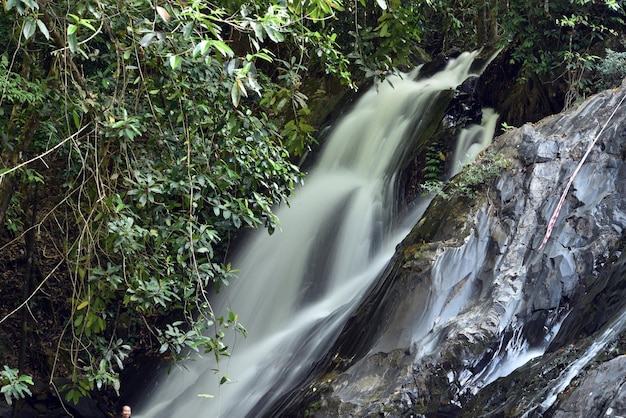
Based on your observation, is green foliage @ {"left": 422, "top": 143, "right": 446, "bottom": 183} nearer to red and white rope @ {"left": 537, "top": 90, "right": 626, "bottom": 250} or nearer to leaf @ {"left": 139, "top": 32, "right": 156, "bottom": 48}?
red and white rope @ {"left": 537, "top": 90, "right": 626, "bottom": 250}

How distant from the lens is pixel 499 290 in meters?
7.33

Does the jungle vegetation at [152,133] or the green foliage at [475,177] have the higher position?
the jungle vegetation at [152,133]

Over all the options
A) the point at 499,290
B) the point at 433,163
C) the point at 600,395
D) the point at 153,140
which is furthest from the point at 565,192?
the point at 153,140

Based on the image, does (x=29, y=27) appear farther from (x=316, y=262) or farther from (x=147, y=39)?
(x=316, y=262)

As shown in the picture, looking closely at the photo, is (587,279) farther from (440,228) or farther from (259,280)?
(259,280)

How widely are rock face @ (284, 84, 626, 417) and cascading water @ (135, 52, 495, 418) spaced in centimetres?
130

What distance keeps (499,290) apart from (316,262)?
4.19 metres

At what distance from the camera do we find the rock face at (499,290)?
669 cm

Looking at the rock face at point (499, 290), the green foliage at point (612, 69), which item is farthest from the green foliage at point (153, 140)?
the green foliage at point (612, 69)

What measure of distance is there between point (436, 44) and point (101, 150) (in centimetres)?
1203

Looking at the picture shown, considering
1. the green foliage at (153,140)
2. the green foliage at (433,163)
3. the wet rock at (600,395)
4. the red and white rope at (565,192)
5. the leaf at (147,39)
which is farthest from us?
the green foliage at (433,163)

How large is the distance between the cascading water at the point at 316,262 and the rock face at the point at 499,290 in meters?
1.30

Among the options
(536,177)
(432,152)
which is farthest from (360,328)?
(432,152)

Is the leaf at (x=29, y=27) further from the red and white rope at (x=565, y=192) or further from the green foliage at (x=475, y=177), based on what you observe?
the red and white rope at (x=565, y=192)
